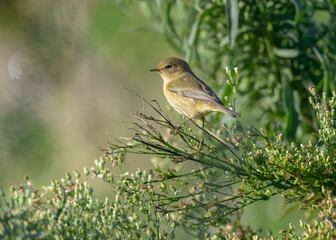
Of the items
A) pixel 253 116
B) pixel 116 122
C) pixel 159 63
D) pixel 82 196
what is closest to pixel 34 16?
pixel 116 122

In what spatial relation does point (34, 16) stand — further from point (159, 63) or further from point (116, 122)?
point (159, 63)

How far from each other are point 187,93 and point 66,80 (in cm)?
350

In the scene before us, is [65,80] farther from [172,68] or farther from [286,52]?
[286,52]

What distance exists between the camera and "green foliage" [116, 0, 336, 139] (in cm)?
280

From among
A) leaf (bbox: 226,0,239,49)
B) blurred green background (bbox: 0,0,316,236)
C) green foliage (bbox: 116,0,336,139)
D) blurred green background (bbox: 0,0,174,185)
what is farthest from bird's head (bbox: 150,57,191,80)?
leaf (bbox: 226,0,239,49)

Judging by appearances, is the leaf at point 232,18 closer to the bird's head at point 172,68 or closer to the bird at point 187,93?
the bird at point 187,93

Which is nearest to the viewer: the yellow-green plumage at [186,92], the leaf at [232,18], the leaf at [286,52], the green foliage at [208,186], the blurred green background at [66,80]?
the green foliage at [208,186]

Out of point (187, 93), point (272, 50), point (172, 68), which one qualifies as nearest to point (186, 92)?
point (187, 93)

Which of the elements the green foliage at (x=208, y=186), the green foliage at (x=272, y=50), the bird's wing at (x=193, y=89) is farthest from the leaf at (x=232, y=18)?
the green foliage at (x=208, y=186)

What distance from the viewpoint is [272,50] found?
9.62 ft

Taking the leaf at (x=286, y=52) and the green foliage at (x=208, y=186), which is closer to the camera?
the green foliage at (x=208, y=186)

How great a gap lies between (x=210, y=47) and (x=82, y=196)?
5.58ft

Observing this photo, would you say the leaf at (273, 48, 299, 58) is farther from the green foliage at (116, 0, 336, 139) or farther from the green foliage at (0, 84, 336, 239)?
the green foliage at (0, 84, 336, 239)

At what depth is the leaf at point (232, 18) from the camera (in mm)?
2557
